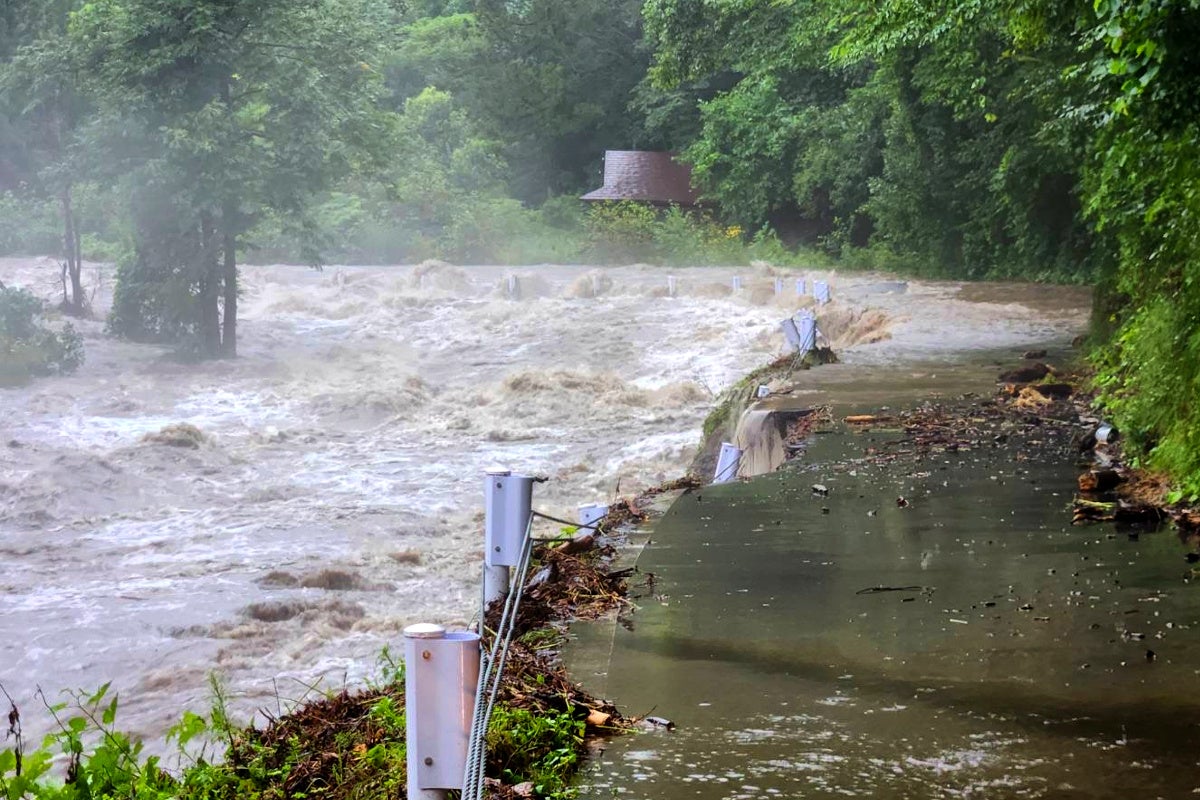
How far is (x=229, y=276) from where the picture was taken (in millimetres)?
34094

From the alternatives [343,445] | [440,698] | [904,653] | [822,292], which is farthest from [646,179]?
[440,698]

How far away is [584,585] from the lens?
6801mm

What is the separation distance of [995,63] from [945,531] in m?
15.0

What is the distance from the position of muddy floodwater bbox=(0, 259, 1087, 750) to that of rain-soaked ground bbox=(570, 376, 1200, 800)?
382 mm

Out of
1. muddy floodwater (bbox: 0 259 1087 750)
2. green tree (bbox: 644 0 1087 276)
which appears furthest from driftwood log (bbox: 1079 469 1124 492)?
green tree (bbox: 644 0 1087 276)

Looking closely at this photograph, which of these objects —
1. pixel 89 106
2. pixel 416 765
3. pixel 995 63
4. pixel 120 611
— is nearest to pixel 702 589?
pixel 416 765

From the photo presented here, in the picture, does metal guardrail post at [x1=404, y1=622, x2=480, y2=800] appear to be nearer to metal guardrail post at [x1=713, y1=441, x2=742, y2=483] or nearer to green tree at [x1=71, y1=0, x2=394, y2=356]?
metal guardrail post at [x1=713, y1=441, x2=742, y2=483]

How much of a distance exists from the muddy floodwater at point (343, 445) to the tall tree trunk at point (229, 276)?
1.08 m

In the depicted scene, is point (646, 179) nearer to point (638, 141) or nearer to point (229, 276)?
point (638, 141)

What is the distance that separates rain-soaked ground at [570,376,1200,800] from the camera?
440 cm

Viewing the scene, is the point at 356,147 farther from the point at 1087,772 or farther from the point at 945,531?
the point at 1087,772

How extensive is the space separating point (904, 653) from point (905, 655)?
3 cm

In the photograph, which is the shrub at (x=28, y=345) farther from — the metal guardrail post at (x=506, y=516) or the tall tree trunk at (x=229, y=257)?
the metal guardrail post at (x=506, y=516)

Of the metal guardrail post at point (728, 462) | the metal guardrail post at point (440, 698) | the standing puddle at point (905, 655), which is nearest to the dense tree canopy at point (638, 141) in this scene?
the standing puddle at point (905, 655)
